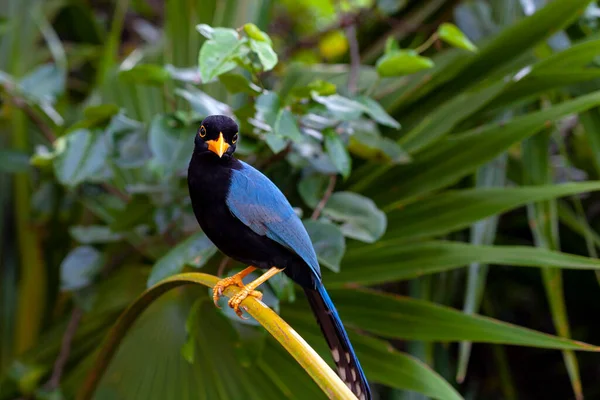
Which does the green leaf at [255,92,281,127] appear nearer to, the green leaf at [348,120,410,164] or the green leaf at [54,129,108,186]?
the green leaf at [348,120,410,164]

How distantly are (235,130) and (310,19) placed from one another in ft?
10.3

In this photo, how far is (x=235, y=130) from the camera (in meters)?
1.19

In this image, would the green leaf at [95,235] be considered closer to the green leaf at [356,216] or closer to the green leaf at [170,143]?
the green leaf at [170,143]

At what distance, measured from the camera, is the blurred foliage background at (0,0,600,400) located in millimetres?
1504

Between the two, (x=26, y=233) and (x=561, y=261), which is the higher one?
(x=561, y=261)

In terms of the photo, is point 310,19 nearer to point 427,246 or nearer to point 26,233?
point 26,233

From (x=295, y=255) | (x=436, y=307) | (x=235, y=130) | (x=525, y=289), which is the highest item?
(x=235, y=130)

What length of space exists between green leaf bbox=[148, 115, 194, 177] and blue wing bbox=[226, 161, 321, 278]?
395 millimetres

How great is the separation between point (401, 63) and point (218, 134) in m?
0.56

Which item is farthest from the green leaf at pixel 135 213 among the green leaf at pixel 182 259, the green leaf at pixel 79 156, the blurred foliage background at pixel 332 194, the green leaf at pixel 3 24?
the green leaf at pixel 3 24

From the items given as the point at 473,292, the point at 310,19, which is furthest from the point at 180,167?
the point at 310,19

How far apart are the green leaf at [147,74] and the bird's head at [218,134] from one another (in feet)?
1.54

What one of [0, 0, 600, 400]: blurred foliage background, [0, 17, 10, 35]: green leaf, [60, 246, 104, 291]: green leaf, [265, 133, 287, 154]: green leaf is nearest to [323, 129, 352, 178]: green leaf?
[0, 0, 600, 400]: blurred foliage background

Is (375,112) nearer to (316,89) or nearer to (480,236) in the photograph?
(316,89)
